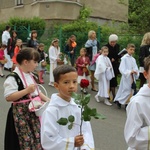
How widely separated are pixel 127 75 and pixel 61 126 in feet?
20.7

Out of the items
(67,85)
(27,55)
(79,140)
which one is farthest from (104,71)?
(79,140)

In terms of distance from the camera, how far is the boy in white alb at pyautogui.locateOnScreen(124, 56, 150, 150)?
2.64m

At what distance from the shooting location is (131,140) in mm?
2715

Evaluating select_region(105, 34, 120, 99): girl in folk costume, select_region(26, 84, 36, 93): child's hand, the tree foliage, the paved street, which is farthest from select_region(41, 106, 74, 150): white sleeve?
the tree foliage

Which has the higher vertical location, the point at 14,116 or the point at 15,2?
the point at 15,2

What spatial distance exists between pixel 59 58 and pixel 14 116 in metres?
8.13

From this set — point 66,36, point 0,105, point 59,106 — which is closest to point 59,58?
point 0,105

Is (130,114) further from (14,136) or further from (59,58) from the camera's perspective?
(59,58)

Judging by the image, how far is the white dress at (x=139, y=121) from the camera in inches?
104

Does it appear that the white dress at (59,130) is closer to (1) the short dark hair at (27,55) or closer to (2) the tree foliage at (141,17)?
(1) the short dark hair at (27,55)

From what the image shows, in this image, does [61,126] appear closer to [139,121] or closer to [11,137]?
[139,121]

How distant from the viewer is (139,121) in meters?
2.68

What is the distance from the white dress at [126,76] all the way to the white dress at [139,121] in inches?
255

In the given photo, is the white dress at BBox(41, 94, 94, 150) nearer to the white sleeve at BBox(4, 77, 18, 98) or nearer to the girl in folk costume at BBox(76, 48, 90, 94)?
the white sleeve at BBox(4, 77, 18, 98)
